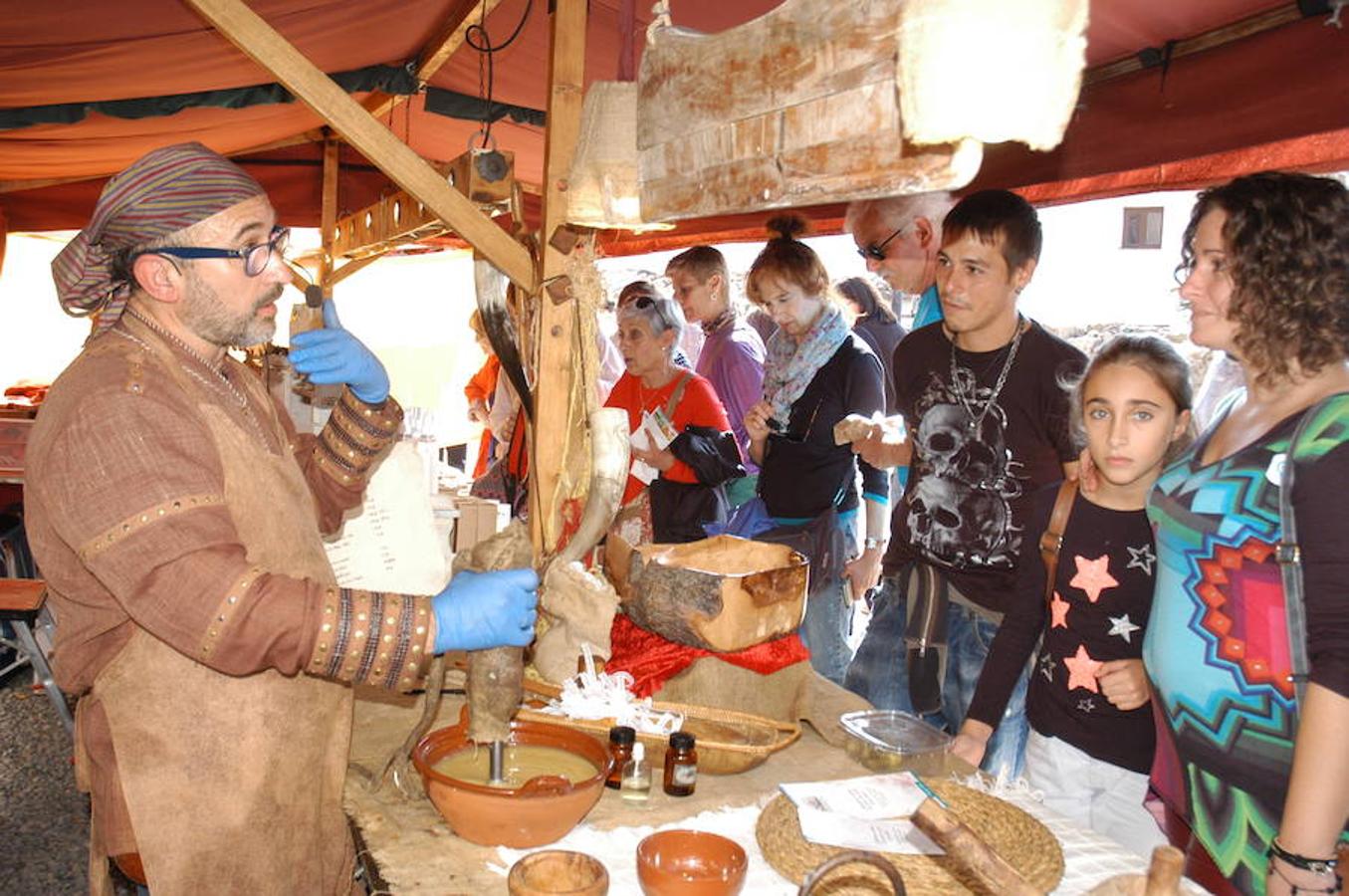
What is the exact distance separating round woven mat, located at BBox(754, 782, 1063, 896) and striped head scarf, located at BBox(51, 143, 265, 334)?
151cm

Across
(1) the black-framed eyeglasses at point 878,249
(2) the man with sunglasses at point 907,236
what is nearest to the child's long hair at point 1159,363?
(2) the man with sunglasses at point 907,236

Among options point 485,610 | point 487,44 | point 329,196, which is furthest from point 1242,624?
point 329,196

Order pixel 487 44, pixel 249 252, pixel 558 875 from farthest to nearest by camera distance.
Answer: pixel 487 44 < pixel 249 252 < pixel 558 875

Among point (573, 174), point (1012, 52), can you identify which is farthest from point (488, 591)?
point (1012, 52)

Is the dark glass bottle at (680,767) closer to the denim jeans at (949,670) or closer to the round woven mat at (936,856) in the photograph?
the round woven mat at (936,856)

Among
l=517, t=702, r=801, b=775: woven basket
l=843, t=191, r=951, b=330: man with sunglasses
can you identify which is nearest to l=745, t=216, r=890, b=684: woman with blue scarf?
l=843, t=191, r=951, b=330: man with sunglasses

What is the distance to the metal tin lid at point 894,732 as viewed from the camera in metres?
2.05

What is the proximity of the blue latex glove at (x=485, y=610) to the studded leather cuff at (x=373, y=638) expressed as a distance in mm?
32

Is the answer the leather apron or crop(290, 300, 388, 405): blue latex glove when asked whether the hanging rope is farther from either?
the leather apron

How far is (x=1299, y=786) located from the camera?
156cm

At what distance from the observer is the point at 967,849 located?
1010mm

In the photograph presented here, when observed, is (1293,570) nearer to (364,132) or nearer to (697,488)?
(364,132)

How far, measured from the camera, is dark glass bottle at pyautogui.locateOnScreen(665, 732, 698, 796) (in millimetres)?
1881

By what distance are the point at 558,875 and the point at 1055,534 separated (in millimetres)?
1414
